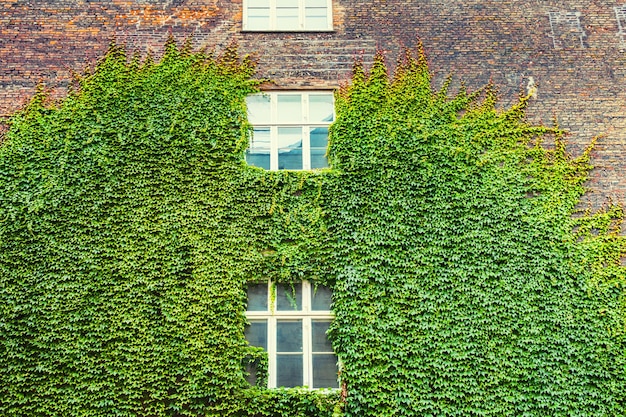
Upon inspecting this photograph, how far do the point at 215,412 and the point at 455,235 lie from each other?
16.0 ft

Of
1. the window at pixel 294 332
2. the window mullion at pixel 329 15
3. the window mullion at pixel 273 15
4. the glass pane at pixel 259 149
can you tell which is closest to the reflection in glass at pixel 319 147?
the glass pane at pixel 259 149

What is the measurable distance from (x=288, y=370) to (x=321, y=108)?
494 cm

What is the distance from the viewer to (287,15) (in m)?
12.4

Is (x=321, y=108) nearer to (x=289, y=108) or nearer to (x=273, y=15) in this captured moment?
(x=289, y=108)

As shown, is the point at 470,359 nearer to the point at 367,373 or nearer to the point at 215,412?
the point at 367,373

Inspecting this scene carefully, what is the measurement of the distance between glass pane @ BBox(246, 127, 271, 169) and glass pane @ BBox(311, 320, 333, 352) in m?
3.01

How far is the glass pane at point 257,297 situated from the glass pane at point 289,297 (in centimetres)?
22

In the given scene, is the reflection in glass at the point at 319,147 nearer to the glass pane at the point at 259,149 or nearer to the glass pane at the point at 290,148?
the glass pane at the point at 290,148

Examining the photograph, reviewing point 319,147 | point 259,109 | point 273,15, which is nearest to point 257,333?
point 319,147

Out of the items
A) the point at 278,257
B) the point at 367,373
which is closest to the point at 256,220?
the point at 278,257

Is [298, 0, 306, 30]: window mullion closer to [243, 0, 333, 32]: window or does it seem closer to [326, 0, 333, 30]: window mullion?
[243, 0, 333, 32]: window

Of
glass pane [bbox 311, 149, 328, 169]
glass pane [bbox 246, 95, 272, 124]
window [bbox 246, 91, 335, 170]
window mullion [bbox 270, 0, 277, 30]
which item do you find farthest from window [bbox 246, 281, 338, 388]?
window mullion [bbox 270, 0, 277, 30]

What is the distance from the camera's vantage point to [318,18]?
12422 millimetres

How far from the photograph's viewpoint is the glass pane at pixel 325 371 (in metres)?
9.64
